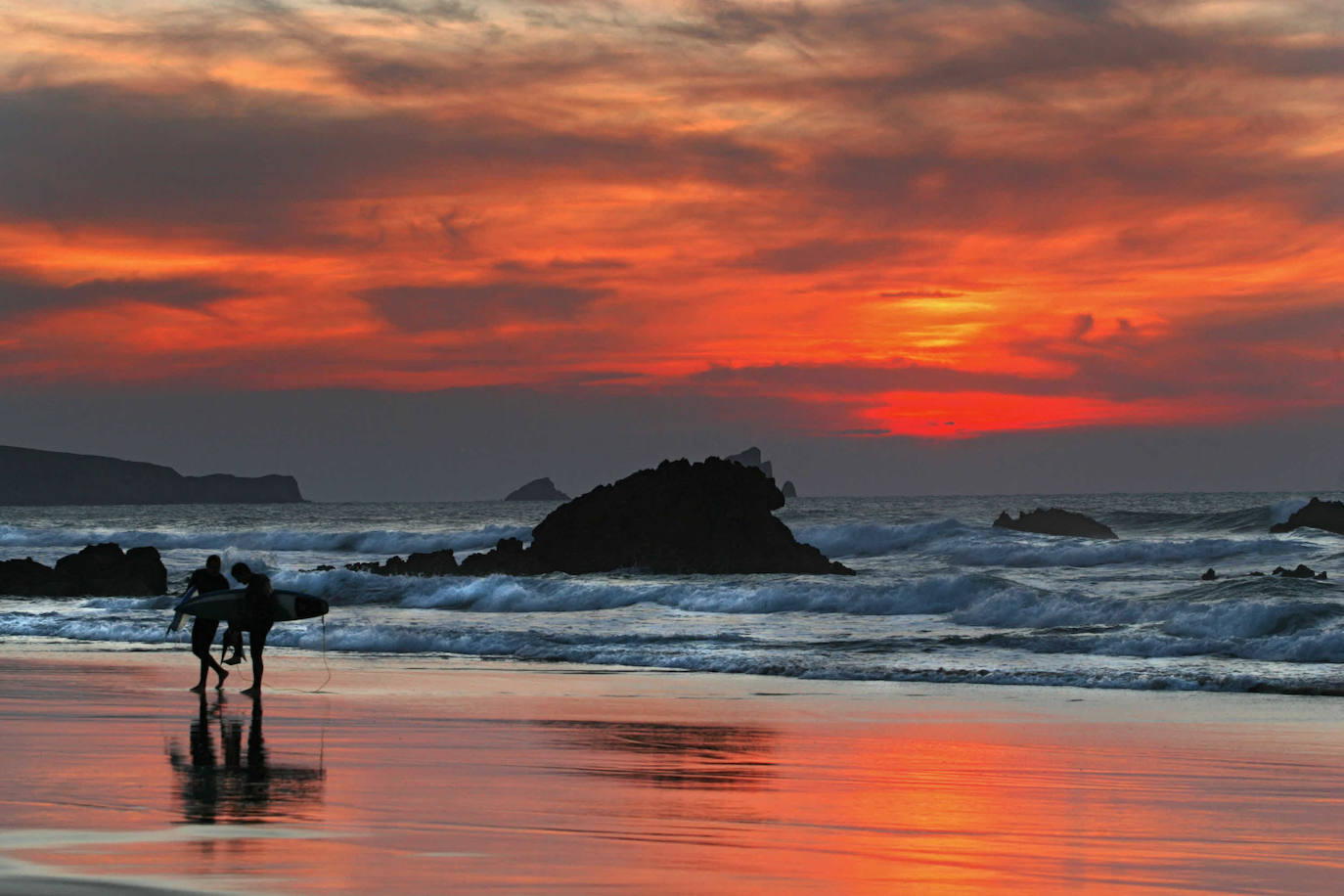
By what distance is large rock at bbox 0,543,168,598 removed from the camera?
1734 inches

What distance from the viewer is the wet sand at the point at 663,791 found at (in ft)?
26.6

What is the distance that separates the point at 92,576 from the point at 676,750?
115 ft

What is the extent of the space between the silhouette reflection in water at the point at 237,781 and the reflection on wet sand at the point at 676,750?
7.81 feet

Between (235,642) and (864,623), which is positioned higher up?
(235,642)

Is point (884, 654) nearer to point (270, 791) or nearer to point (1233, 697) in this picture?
point (1233, 697)

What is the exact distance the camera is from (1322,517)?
6812 cm

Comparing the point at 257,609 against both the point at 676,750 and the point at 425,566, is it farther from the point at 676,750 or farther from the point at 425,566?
the point at 425,566

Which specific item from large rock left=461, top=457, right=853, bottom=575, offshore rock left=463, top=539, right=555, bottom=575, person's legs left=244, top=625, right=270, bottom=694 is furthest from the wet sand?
offshore rock left=463, top=539, right=555, bottom=575

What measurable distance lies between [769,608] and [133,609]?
1465 cm

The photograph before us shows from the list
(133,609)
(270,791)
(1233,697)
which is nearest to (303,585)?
(133,609)

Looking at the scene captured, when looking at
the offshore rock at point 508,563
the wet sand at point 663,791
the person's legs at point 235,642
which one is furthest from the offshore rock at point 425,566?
the wet sand at point 663,791

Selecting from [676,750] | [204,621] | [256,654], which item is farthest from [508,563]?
[676,750]

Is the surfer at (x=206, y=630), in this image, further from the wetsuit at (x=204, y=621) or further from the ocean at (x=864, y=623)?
the ocean at (x=864, y=623)

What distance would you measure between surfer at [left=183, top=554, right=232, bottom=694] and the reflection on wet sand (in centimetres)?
530
